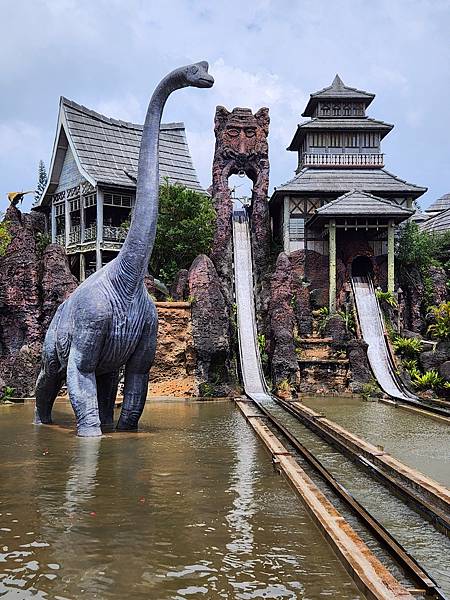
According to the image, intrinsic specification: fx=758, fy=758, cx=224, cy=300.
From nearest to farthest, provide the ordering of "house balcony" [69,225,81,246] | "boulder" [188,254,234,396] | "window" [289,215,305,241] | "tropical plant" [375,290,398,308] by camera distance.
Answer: "boulder" [188,254,234,396]
"tropical plant" [375,290,398,308]
"window" [289,215,305,241]
"house balcony" [69,225,81,246]

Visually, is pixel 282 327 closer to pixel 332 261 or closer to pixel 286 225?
pixel 332 261

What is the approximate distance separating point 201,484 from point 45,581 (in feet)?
11.1

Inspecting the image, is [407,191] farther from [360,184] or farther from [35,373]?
[35,373]

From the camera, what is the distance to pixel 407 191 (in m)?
31.4

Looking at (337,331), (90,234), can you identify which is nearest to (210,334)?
(337,331)

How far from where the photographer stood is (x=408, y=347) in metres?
24.1

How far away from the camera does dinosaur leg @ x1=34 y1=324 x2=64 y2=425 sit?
45.2 ft

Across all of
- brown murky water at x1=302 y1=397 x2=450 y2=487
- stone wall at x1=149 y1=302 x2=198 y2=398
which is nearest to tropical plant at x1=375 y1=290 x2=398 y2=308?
brown murky water at x1=302 y1=397 x2=450 y2=487

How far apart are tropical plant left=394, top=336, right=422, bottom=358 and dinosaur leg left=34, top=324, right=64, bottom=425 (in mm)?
13185

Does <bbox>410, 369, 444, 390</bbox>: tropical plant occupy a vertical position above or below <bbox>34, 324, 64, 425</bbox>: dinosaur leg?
below

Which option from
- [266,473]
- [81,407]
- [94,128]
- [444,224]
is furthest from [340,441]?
[444,224]

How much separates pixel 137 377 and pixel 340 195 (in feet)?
66.1

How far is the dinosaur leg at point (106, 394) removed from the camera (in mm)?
13773

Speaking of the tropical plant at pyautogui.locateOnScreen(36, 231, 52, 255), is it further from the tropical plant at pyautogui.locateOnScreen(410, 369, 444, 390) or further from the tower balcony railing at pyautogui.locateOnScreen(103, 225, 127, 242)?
the tropical plant at pyautogui.locateOnScreen(410, 369, 444, 390)
